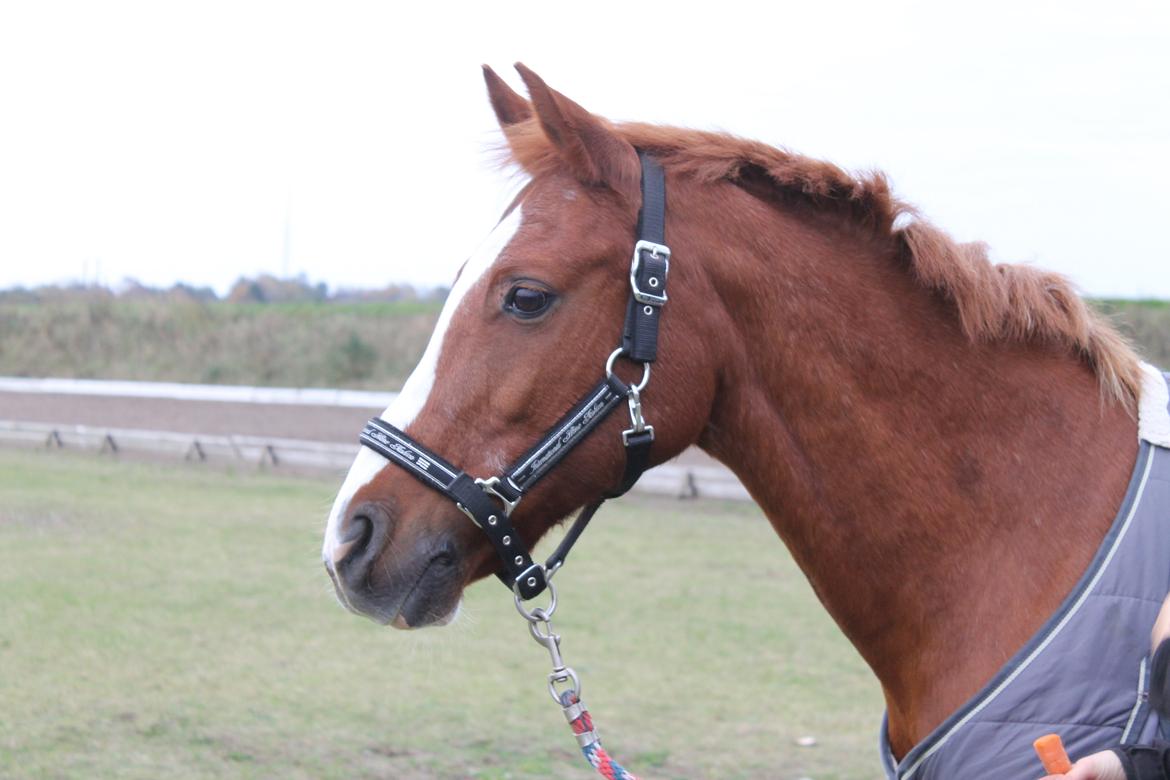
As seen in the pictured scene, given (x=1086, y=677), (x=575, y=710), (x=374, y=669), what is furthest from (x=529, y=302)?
(x=374, y=669)

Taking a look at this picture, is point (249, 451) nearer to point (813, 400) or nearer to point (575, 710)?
point (575, 710)

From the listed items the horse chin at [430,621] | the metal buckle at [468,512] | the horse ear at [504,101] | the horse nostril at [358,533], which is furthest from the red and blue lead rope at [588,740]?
the horse ear at [504,101]

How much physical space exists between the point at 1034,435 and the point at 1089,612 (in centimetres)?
38

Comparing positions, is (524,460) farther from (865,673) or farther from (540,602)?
(540,602)

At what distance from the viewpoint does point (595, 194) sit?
7.59ft

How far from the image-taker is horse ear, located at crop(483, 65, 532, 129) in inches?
103

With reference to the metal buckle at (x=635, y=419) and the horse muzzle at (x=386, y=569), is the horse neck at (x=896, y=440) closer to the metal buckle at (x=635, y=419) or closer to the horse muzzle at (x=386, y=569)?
the metal buckle at (x=635, y=419)

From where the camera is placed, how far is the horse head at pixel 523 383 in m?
2.19

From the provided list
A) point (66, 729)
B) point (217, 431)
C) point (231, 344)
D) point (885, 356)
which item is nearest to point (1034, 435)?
point (885, 356)

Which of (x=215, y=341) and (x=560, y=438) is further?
(x=215, y=341)

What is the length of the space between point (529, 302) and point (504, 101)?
0.66m

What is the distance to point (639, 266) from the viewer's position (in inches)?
87.7

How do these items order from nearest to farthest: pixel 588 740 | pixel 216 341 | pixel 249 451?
pixel 588 740
pixel 249 451
pixel 216 341

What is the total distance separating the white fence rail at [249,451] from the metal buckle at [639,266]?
37.0 feet
